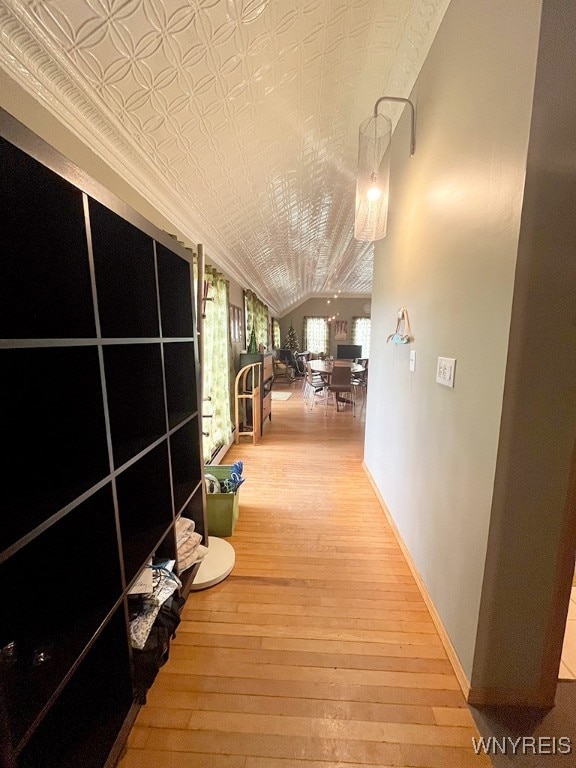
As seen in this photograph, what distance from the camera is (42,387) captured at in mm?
802

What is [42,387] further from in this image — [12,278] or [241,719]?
[241,719]

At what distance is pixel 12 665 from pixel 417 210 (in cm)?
239

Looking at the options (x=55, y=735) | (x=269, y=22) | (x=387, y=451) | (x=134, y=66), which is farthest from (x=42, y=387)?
(x=387, y=451)

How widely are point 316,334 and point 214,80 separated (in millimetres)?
9328

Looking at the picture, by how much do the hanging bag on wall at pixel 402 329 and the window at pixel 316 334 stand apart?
860 centimetres

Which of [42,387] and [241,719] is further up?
[42,387]

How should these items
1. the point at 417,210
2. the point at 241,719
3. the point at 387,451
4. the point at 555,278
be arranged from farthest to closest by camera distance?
the point at 387,451, the point at 417,210, the point at 241,719, the point at 555,278

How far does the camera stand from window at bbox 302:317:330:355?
34.2 ft

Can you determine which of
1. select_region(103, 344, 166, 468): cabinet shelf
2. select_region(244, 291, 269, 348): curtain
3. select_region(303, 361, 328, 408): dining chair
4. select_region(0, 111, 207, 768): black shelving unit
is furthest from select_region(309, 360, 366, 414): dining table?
select_region(0, 111, 207, 768): black shelving unit

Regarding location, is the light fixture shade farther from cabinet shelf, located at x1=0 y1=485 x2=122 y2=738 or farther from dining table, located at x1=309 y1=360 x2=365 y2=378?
dining table, located at x1=309 y1=360 x2=365 y2=378

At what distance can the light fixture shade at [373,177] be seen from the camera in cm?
165

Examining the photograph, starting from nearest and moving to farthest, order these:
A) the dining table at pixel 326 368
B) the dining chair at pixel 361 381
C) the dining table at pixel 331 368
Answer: the dining table at pixel 331 368 < the dining table at pixel 326 368 < the dining chair at pixel 361 381

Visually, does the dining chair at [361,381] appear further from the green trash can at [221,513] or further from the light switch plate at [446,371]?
the light switch plate at [446,371]

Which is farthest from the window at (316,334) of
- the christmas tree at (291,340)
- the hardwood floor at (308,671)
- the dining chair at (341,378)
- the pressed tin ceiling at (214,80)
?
the hardwood floor at (308,671)
